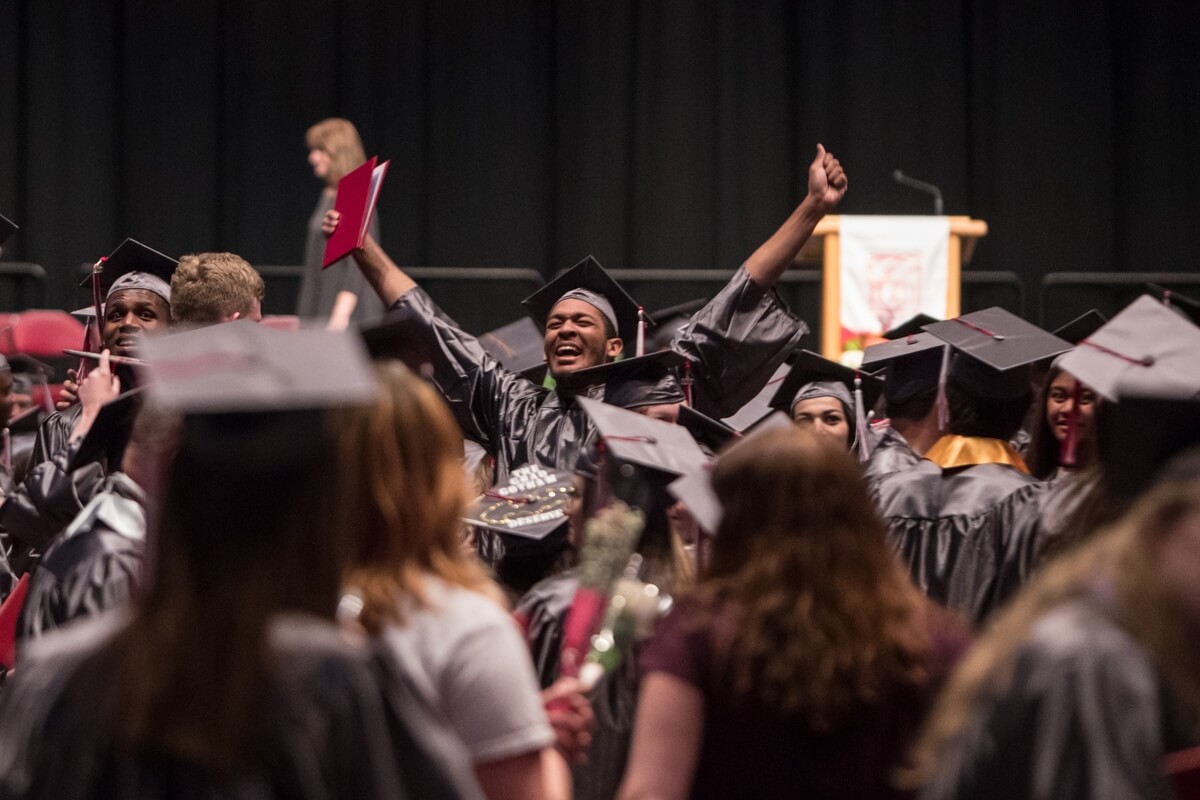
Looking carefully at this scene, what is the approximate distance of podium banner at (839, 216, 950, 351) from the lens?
7383mm

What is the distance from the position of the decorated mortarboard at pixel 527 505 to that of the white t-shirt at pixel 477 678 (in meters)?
1.59

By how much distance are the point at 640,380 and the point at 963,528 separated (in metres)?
1.26

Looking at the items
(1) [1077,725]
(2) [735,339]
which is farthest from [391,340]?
(1) [1077,725]

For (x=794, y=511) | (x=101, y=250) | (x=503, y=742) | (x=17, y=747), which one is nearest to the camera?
(x=17, y=747)

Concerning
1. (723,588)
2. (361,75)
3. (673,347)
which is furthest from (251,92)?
(723,588)

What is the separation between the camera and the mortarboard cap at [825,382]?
16.1ft

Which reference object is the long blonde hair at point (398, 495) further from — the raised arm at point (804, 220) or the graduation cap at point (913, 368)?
the raised arm at point (804, 220)

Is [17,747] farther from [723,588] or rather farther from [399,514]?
[723,588]

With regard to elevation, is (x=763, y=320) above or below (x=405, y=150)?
below

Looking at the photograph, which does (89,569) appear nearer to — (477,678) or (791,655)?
(477,678)

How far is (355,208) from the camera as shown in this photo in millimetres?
4730

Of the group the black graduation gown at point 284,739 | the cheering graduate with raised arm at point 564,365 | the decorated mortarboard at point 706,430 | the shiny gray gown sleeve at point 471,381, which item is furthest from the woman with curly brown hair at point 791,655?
the shiny gray gown sleeve at point 471,381

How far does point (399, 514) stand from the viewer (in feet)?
6.49

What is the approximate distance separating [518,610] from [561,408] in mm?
1686
